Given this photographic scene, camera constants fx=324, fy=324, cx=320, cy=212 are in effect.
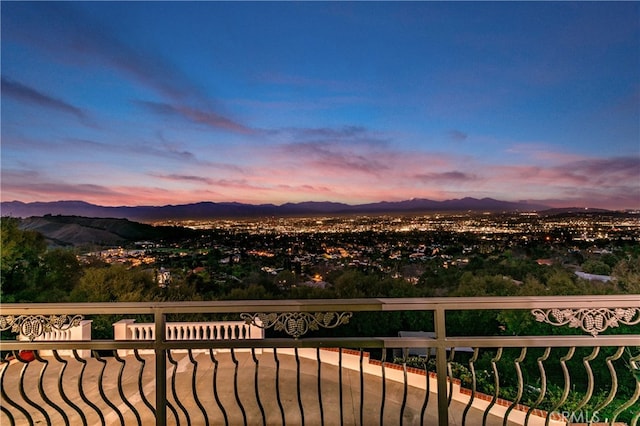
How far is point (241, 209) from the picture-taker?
12703 millimetres

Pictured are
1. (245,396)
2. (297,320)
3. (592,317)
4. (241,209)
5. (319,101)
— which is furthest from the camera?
(241,209)

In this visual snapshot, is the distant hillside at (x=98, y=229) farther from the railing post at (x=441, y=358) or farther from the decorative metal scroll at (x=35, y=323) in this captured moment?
the railing post at (x=441, y=358)

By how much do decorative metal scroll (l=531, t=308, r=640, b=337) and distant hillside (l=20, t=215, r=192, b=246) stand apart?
11.4 m

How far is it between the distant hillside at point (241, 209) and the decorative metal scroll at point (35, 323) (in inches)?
417

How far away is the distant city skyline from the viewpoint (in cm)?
647

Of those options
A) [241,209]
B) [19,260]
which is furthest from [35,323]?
[19,260]

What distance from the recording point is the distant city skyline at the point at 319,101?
6.47 m

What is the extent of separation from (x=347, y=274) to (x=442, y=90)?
7602 mm

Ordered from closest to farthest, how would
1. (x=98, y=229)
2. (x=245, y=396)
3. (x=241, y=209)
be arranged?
(x=245, y=396), (x=98, y=229), (x=241, y=209)

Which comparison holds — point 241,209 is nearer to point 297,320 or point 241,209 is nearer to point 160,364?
point 160,364

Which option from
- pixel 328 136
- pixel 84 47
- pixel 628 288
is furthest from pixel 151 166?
pixel 628 288

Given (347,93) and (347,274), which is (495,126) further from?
(347,274)

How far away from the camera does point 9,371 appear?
4.57 metres

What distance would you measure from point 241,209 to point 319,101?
5.61 meters
